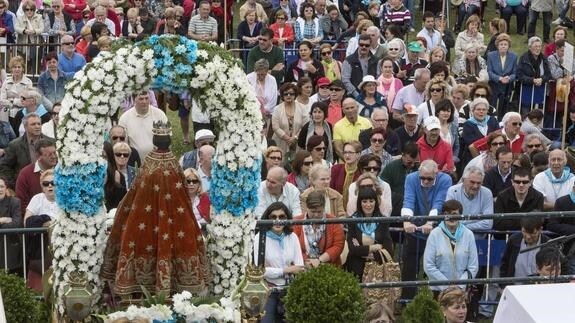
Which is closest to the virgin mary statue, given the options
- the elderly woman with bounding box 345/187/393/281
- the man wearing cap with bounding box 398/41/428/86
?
the elderly woman with bounding box 345/187/393/281

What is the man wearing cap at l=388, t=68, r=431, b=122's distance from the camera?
Answer: 19.7 metres

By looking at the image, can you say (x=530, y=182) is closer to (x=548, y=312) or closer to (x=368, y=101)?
(x=368, y=101)

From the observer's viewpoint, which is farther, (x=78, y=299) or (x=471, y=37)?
(x=471, y=37)

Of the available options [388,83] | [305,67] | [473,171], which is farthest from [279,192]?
[305,67]

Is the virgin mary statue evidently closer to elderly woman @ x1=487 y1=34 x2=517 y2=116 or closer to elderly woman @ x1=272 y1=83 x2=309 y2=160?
elderly woman @ x1=272 y1=83 x2=309 y2=160

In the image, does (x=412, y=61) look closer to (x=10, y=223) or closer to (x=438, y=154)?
(x=438, y=154)

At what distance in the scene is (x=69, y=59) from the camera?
71.0ft

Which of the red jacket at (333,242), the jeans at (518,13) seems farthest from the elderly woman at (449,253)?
the jeans at (518,13)

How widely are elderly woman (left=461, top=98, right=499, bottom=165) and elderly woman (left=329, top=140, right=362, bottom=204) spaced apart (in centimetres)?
243

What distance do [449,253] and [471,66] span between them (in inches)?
337

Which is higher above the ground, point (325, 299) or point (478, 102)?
point (478, 102)

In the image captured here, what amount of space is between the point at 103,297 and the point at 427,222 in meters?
3.80

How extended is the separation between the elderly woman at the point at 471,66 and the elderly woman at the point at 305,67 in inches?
81.1

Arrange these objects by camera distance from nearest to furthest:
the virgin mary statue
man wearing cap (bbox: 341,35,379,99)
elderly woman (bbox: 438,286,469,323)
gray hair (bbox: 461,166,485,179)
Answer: the virgin mary statue, elderly woman (bbox: 438,286,469,323), gray hair (bbox: 461,166,485,179), man wearing cap (bbox: 341,35,379,99)
